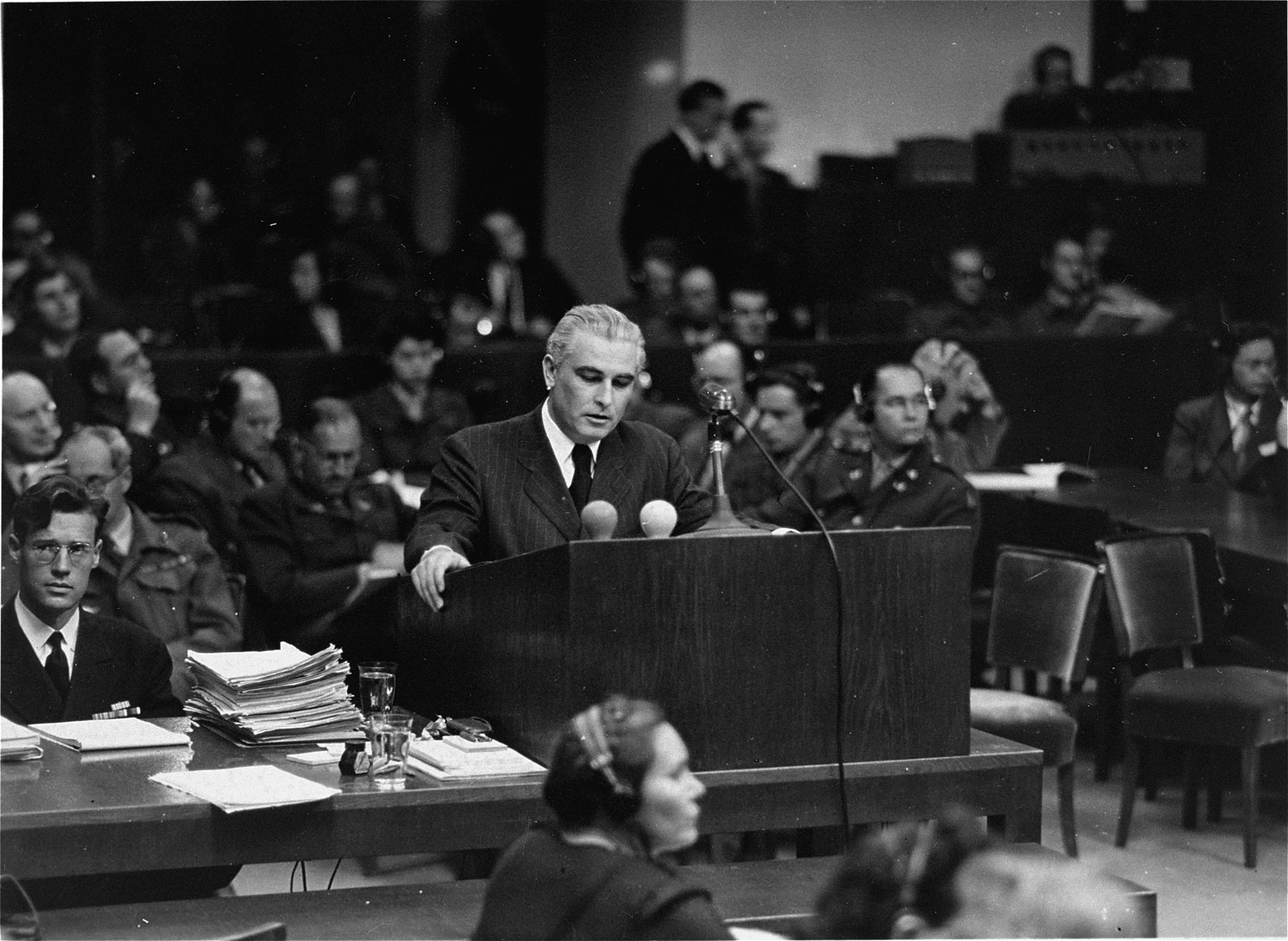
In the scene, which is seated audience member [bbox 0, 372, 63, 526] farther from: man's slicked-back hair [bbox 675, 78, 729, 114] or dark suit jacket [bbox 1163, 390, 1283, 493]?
dark suit jacket [bbox 1163, 390, 1283, 493]

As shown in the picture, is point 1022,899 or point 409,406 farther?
point 409,406

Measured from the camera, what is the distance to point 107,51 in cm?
1112

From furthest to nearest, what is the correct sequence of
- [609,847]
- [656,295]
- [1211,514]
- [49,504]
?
[656,295] → [1211,514] → [49,504] → [609,847]

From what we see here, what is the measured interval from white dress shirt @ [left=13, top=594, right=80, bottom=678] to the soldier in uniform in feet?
3.71

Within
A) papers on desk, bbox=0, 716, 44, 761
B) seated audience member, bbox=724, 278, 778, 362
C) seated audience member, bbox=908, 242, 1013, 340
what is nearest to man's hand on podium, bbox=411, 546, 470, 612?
papers on desk, bbox=0, 716, 44, 761

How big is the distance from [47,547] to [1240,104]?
26.0 feet

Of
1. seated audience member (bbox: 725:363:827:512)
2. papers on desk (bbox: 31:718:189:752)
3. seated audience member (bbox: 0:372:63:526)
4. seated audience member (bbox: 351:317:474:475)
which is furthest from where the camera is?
seated audience member (bbox: 351:317:474:475)

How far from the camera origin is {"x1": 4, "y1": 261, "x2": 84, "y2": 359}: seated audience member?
26.9 feet

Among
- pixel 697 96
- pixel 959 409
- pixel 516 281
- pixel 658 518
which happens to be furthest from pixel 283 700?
pixel 697 96

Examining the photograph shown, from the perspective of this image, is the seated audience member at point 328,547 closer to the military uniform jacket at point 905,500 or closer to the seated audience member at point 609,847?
the military uniform jacket at point 905,500

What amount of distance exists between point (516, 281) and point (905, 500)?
4.28 meters

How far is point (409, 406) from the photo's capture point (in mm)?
7809

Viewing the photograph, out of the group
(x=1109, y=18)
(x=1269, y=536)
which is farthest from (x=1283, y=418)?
(x=1109, y=18)

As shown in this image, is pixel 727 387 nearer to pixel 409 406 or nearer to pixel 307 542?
pixel 409 406
